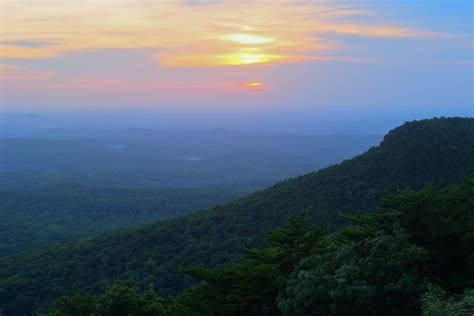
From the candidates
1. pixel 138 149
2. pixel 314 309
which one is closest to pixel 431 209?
pixel 314 309

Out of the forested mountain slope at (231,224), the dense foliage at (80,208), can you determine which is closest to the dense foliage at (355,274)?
the forested mountain slope at (231,224)

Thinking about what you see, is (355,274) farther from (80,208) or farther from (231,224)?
(80,208)

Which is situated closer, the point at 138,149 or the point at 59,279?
the point at 59,279

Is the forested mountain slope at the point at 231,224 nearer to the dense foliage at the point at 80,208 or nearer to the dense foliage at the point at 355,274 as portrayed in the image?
the dense foliage at the point at 355,274

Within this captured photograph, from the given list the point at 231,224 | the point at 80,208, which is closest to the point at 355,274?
the point at 231,224

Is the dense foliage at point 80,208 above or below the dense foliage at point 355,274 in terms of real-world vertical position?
below

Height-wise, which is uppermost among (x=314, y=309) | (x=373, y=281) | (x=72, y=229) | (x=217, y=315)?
(x=373, y=281)

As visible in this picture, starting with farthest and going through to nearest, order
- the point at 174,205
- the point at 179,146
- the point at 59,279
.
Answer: the point at 179,146 < the point at 174,205 < the point at 59,279

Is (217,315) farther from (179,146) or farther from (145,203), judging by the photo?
(179,146)

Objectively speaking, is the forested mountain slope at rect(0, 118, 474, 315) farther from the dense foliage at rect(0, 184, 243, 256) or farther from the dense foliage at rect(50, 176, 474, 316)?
the dense foliage at rect(0, 184, 243, 256)
